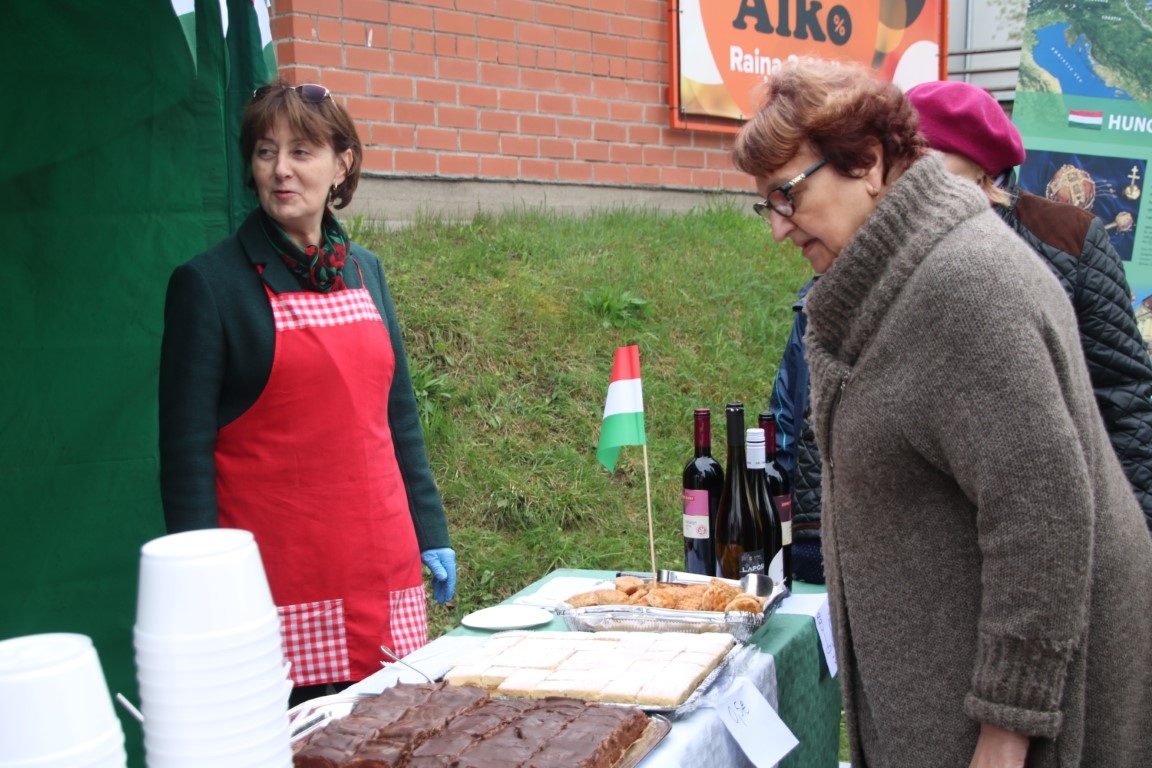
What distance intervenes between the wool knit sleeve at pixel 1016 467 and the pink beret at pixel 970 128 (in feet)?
3.63

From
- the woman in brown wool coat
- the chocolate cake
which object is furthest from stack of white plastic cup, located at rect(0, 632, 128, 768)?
the woman in brown wool coat

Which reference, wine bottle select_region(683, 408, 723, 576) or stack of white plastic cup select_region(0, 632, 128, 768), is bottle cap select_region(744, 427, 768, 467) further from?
stack of white plastic cup select_region(0, 632, 128, 768)

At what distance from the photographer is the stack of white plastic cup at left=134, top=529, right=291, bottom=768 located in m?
1.03

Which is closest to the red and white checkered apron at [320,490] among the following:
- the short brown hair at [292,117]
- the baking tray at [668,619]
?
the short brown hair at [292,117]

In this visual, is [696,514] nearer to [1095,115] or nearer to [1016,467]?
[1016,467]

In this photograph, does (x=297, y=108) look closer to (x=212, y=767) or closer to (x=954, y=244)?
(x=954, y=244)

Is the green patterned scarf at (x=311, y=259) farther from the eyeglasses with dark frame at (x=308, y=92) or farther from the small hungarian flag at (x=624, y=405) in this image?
the small hungarian flag at (x=624, y=405)

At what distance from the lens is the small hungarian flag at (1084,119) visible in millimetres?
4715

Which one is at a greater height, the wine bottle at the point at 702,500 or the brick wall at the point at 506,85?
the brick wall at the point at 506,85

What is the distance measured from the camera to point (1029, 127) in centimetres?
464

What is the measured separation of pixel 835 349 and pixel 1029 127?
135 inches

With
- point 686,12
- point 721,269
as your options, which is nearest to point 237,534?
point 721,269

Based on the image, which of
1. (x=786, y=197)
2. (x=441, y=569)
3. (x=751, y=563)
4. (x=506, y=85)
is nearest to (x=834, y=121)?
(x=786, y=197)

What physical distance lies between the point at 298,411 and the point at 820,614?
134 centimetres
